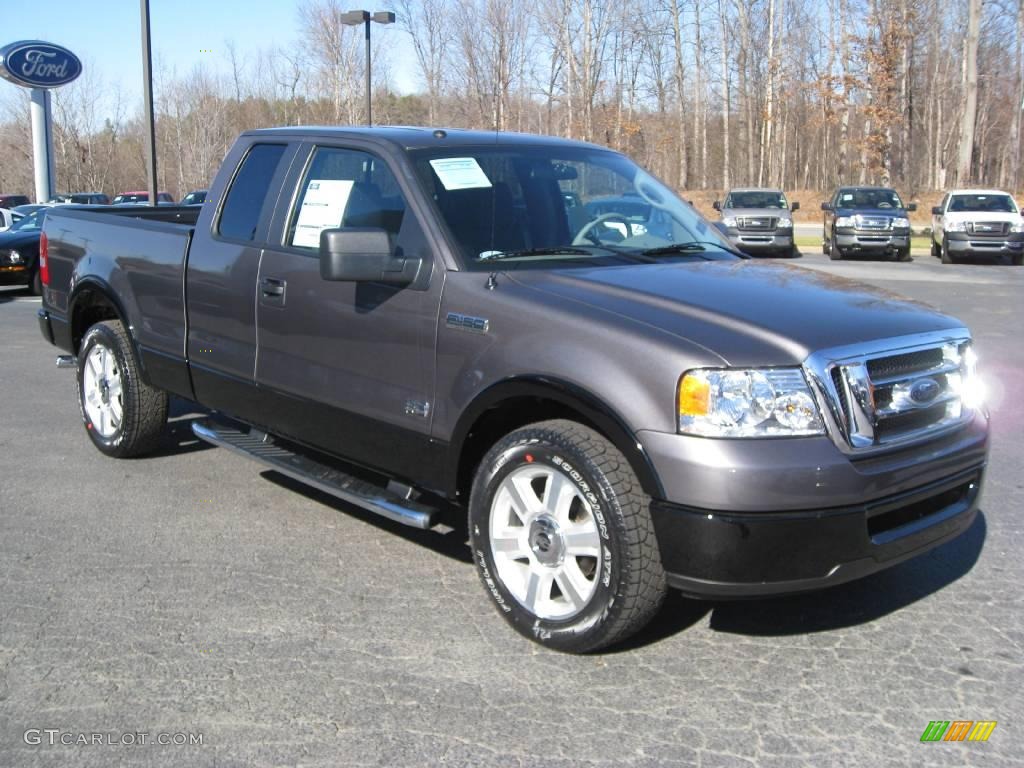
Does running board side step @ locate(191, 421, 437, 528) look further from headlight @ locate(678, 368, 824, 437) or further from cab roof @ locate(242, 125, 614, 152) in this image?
cab roof @ locate(242, 125, 614, 152)

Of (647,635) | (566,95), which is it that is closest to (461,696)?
(647,635)

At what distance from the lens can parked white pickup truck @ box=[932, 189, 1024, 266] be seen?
23656mm

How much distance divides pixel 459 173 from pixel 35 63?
35562 mm

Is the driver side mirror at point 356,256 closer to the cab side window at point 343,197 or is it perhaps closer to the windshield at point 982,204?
the cab side window at point 343,197

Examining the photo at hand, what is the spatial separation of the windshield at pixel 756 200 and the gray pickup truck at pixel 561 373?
71.5ft

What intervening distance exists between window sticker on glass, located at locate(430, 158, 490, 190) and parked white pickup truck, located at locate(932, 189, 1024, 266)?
21.9 m

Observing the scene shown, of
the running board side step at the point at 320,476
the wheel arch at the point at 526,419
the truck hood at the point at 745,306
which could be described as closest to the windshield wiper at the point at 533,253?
the truck hood at the point at 745,306

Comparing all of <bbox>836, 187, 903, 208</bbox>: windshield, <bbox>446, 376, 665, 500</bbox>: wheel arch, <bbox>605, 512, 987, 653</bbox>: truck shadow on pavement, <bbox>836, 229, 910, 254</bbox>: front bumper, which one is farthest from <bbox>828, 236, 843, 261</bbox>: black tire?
<bbox>446, 376, 665, 500</bbox>: wheel arch

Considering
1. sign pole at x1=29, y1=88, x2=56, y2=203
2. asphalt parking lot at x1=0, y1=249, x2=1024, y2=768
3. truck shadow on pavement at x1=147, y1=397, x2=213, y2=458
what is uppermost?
sign pole at x1=29, y1=88, x2=56, y2=203

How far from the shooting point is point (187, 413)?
7.84 meters

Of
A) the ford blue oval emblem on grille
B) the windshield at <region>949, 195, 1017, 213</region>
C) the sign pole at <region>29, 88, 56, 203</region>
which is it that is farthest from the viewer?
the sign pole at <region>29, 88, 56, 203</region>

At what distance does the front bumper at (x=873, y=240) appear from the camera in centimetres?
2464

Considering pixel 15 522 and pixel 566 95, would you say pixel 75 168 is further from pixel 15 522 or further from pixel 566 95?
pixel 15 522

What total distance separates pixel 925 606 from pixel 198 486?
392 cm
